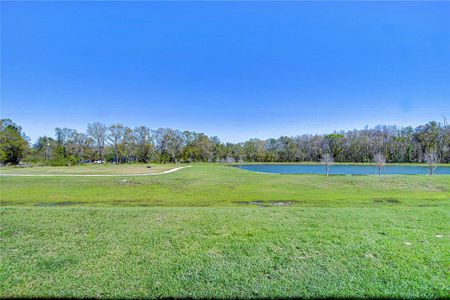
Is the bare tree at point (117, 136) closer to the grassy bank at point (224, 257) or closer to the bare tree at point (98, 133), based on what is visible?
the bare tree at point (98, 133)

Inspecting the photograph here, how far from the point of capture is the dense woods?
72.2m

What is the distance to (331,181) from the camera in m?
23.1

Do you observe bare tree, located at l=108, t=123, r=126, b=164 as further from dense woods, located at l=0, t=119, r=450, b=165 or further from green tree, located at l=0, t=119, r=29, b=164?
green tree, located at l=0, t=119, r=29, b=164

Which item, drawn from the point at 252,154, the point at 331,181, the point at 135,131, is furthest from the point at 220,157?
the point at 331,181

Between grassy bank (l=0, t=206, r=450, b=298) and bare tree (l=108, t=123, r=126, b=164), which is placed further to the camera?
bare tree (l=108, t=123, r=126, b=164)

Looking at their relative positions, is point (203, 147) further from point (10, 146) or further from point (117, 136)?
point (10, 146)

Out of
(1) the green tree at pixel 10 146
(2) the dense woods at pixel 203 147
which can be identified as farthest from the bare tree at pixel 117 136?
(1) the green tree at pixel 10 146

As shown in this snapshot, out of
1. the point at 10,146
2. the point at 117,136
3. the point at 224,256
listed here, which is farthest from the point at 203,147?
the point at 224,256

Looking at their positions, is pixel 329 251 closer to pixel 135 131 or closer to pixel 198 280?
pixel 198 280

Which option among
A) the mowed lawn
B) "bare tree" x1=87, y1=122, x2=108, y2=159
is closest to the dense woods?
"bare tree" x1=87, y1=122, x2=108, y2=159

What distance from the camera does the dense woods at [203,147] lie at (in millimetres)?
72250

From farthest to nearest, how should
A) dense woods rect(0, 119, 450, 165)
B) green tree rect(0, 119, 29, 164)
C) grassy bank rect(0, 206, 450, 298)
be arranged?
dense woods rect(0, 119, 450, 165), green tree rect(0, 119, 29, 164), grassy bank rect(0, 206, 450, 298)

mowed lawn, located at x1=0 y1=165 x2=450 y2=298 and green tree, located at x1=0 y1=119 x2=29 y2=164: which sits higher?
green tree, located at x1=0 y1=119 x2=29 y2=164

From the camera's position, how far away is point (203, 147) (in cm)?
8194
